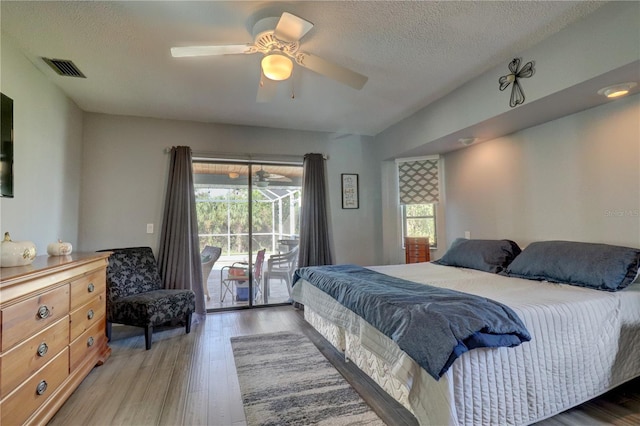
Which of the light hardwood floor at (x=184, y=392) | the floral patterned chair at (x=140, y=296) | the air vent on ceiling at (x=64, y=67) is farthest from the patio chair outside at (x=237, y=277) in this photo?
the air vent on ceiling at (x=64, y=67)

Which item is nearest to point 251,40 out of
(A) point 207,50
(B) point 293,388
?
(A) point 207,50

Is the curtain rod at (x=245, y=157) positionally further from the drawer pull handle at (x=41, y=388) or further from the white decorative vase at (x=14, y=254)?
the drawer pull handle at (x=41, y=388)

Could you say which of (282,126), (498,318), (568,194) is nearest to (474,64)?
(568,194)

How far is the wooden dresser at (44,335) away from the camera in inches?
58.4

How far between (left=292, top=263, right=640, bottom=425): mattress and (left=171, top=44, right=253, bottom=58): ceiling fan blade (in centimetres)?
204

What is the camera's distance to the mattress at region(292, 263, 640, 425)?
152 centimetres

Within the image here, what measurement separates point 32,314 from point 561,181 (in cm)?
410

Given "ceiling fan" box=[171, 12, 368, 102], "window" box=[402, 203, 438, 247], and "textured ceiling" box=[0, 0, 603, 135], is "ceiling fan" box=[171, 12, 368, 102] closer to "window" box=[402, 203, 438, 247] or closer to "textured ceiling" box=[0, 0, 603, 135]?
"textured ceiling" box=[0, 0, 603, 135]

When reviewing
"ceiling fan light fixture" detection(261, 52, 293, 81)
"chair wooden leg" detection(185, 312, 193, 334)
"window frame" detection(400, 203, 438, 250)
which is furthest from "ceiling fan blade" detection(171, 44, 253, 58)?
"window frame" detection(400, 203, 438, 250)

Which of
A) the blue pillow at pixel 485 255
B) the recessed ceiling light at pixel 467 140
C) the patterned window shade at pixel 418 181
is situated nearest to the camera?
the blue pillow at pixel 485 255

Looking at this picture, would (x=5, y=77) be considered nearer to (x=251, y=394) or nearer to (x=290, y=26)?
(x=290, y=26)

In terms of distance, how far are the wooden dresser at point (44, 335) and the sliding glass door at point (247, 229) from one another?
5.81 feet

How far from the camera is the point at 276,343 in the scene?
9.90 feet

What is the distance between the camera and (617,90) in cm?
219
